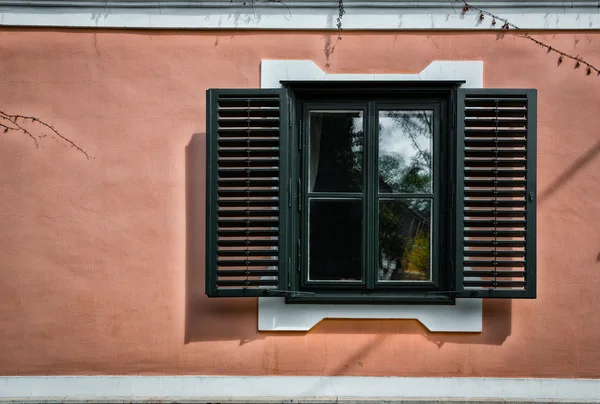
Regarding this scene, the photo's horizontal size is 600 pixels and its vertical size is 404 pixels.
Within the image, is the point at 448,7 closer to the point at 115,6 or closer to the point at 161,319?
the point at 115,6

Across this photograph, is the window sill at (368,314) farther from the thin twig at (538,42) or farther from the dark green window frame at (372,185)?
the thin twig at (538,42)

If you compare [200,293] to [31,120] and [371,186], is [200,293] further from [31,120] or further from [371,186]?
[31,120]

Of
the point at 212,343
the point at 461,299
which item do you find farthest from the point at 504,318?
the point at 212,343

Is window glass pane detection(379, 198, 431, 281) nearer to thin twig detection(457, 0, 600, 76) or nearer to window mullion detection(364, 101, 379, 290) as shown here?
window mullion detection(364, 101, 379, 290)

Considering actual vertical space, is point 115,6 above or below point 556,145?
above

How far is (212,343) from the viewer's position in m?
3.65

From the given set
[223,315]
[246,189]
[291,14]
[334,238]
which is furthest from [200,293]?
[291,14]

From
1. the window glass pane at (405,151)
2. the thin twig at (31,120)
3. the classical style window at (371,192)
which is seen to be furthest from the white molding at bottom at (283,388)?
the thin twig at (31,120)

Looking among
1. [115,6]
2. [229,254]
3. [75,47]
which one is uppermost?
[115,6]

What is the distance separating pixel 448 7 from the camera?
143 inches

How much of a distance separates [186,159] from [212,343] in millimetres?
1270

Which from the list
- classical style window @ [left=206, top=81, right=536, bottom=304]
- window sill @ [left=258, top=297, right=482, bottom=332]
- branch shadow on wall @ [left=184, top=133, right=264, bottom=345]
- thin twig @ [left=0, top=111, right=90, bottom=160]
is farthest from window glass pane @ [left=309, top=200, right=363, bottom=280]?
thin twig @ [left=0, top=111, right=90, bottom=160]

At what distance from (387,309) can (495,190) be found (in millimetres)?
1060

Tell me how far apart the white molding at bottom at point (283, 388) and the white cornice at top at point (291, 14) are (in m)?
2.39
